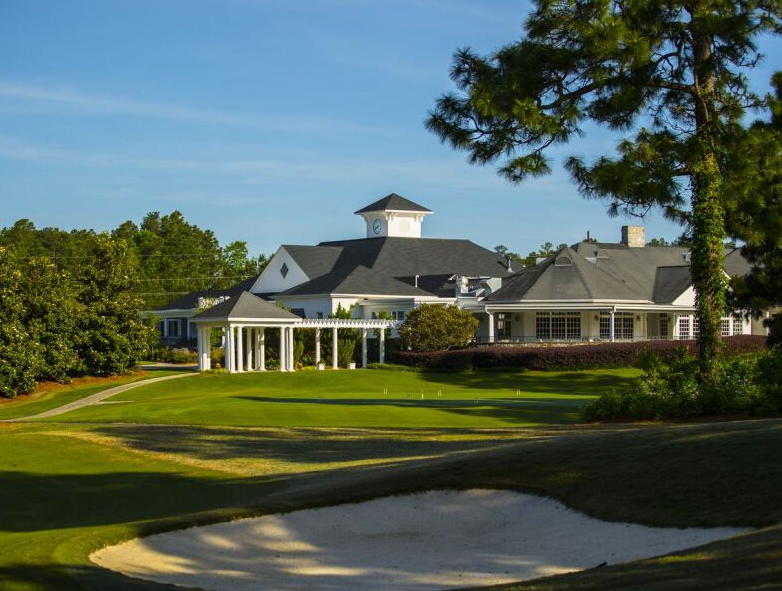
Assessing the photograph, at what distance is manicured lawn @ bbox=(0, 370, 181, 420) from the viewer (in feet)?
136

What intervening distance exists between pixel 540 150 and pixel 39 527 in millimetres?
16296

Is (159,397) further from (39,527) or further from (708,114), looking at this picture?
(39,527)

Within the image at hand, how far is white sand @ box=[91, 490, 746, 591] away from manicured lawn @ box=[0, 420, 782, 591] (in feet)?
1.05

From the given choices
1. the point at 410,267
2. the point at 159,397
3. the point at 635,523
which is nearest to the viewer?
the point at 635,523

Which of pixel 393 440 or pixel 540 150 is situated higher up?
pixel 540 150

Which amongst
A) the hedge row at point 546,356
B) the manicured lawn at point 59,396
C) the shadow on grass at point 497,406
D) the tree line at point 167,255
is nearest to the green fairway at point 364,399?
the shadow on grass at point 497,406

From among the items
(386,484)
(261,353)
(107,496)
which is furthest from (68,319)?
(386,484)

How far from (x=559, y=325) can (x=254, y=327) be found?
17.4 m

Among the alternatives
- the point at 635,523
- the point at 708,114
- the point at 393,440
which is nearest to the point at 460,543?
the point at 635,523

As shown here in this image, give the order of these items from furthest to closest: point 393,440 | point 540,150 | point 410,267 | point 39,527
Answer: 1. point 410,267
2. point 540,150
3. point 393,440
4. point 39,527

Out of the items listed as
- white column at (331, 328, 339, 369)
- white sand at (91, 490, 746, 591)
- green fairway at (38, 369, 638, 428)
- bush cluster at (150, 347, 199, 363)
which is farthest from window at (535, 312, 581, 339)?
white sand at (91, 490, 746, 591)

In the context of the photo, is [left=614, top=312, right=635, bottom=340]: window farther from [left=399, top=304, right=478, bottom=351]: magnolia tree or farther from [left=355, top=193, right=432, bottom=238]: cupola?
[left=355, top=193, right=432, bottom=238]: cupola

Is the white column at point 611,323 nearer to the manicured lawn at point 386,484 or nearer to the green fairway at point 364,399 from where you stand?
the green fairway at point 364,399

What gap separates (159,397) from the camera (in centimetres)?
4562
